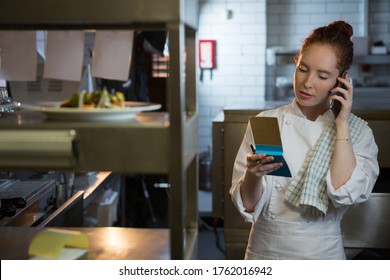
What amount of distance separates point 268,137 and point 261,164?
0.48ft

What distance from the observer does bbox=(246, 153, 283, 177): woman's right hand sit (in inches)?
58.1

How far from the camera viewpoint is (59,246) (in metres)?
1.12

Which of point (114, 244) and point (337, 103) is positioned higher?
point (337, 103)

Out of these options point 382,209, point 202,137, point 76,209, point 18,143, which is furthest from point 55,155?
point 202,137

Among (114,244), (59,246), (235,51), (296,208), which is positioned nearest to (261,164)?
(296,208)

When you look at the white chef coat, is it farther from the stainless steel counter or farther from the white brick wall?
the white brick wall

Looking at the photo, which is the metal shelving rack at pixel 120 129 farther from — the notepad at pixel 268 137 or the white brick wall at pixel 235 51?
the white brick wall at pixel 235 51

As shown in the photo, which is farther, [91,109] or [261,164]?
[261,164]

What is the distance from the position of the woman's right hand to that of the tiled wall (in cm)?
365

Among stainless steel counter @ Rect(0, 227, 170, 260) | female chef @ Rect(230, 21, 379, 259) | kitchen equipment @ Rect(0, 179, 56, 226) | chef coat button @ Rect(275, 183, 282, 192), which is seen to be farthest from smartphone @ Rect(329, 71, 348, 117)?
kitchen equipment @ Rect(0, 179, 56, 226)

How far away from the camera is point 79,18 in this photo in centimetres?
93

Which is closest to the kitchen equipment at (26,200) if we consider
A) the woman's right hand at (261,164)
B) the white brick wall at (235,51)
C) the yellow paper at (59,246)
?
the yellow paper at (59,246)

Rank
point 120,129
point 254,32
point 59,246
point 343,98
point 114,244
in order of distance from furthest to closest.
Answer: point 254,32 → point 343,98 → point 114,244 → point 59,246 → point 120,129

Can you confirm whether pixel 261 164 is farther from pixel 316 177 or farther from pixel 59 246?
pixel 59 246
